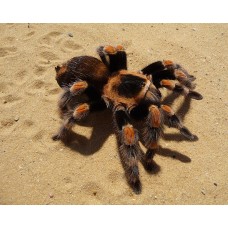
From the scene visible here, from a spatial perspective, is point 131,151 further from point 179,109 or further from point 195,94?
point 195,94

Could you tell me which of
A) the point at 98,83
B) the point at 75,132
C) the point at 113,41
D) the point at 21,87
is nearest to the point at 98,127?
the point at 75,132

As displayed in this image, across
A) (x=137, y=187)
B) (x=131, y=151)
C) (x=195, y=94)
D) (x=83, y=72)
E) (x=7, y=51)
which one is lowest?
(x=137, y=187)

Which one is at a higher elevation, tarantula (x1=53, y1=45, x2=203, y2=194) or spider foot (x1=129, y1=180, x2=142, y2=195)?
tarantula (x1=53, y1=45, x2=203, y2=194)

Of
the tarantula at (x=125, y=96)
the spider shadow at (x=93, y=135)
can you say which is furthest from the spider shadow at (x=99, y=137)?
the tarantula at (x=125, y=96)

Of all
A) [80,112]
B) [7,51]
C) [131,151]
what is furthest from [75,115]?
[7,51]

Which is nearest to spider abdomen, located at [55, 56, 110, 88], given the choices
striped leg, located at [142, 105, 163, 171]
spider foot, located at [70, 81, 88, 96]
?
spider foot, located at [70, 81, 88, 96]

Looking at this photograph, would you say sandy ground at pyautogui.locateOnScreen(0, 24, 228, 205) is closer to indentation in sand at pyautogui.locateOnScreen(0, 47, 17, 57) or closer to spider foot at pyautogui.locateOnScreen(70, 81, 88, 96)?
indentation in sand at pyautogui.locateOnScreen(0, 47, 17, 57)

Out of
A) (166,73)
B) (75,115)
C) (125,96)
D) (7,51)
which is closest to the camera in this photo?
(75,115)
